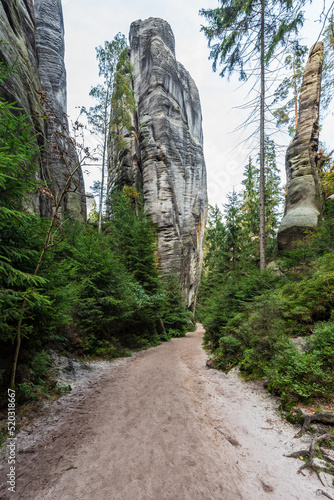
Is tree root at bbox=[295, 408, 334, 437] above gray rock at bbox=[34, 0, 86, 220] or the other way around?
the other way around

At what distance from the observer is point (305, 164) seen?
39.3 feet

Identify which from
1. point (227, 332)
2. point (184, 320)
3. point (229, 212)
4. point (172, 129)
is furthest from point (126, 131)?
point (227, 332)

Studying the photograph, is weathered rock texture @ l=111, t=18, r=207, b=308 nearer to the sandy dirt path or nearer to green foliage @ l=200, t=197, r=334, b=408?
green foliage @ l=200, t=197, r=334, b=408

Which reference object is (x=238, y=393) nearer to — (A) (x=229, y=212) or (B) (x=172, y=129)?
(A) (x=229, y=212)

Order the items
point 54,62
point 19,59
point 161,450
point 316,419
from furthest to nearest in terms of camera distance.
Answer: point 54,62 < point 19,59 < point 316,419 < point 161,450

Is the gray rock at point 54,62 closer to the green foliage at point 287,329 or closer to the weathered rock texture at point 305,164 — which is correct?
the green foliage at point 287,329

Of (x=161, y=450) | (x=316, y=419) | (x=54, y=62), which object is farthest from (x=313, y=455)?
(x=54, y=62)

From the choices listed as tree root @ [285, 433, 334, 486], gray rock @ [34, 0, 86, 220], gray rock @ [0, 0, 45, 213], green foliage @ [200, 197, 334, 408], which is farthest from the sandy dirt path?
gray rock @ [34, 0, 86, 220]

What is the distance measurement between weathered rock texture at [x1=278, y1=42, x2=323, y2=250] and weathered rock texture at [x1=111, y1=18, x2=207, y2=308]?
367 inches

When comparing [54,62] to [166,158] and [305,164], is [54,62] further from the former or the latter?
[305,164]

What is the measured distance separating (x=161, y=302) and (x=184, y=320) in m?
4.41

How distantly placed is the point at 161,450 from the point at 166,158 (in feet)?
65.1

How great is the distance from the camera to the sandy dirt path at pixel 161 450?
190cm

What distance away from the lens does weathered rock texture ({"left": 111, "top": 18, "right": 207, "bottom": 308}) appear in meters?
18.2
